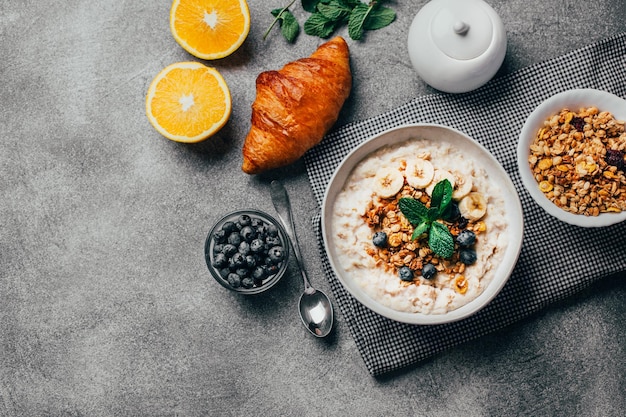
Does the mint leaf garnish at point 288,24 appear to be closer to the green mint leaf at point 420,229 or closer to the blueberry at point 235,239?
the blueberry at point 235,239

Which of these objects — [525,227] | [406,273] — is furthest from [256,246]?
[525,227]

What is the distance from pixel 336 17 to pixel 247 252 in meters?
0.93

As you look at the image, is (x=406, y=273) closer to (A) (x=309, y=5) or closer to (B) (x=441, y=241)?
(B) (x=441, y=241)

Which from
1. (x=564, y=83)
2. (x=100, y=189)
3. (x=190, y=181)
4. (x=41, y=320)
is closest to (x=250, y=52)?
(x=190, y=181)

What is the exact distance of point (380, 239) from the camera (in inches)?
70.3

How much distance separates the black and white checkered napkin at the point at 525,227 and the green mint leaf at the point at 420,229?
0.37m

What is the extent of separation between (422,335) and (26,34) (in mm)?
1895

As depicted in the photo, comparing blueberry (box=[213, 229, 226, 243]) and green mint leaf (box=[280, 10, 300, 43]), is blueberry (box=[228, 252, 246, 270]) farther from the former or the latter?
green mint leaf (box=[280, 10, 300, 43])

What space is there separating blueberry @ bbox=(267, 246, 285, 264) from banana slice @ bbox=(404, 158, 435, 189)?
50 centimetres

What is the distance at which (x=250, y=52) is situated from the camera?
2.12 m

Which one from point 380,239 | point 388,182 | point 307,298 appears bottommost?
point 307,298

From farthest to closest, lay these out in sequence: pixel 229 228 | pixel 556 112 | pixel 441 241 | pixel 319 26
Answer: pixel 319 26, pixel 229 228, pixel 556 112, pixel 441 241

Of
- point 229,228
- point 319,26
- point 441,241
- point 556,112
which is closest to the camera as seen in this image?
point 441,241

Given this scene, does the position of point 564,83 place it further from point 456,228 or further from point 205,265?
point 205,265
